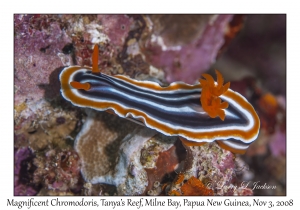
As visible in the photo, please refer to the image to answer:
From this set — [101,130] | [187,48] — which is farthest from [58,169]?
[187,48]

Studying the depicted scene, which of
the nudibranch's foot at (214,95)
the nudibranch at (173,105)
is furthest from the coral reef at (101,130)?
the nudibranch's foot at (214,95)

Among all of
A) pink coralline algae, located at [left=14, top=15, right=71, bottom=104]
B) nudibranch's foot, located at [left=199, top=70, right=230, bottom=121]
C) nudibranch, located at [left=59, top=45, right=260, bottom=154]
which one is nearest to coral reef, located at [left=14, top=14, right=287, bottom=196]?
pink coralline algae, located at [left=14, top=15, right=71, bottom=104]

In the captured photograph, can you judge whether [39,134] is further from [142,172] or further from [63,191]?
[142,172]

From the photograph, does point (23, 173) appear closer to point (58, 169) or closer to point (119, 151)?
point (58, 169)

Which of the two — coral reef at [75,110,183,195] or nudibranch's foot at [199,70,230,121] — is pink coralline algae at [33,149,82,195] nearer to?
coral reef at [75,110,183,195]

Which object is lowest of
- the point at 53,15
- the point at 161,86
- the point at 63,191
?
the point at 63,191
